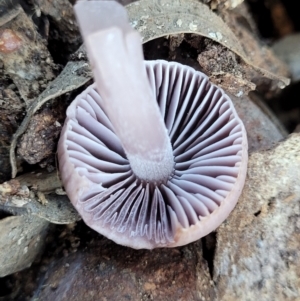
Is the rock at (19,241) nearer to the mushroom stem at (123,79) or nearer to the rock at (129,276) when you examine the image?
the rock at (129,276)

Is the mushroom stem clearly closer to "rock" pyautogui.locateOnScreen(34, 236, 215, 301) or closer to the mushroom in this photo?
the mushroom

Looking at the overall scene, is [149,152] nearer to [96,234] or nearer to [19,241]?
[96,234]

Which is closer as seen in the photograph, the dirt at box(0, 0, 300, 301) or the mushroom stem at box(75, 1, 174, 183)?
the mushroom stem at box(75, 1, 174, 183)

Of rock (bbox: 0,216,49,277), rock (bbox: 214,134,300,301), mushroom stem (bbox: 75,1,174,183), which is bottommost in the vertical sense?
rock (bbox: 214,134,300,301)

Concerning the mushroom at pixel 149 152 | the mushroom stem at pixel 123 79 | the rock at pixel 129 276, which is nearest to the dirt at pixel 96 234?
the rock at pixel 129 276

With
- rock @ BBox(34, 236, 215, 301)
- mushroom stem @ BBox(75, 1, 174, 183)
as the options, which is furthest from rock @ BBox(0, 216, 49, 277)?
mushroom stem @ BBox(75, 1, 174, 183)

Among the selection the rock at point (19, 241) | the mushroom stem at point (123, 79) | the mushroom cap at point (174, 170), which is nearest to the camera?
the mushroom stem at point (123, 79)

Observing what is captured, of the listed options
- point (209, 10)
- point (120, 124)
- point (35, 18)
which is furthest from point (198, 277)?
point (35, 18)
